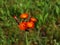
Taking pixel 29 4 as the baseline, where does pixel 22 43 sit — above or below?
below

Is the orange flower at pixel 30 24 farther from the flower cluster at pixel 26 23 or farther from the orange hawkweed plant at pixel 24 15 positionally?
the orange hawkweed plant at pixel 24 15

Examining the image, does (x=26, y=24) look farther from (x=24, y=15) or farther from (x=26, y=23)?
(x=24, y=15)

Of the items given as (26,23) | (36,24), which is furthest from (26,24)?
(36,24)

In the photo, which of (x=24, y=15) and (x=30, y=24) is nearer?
(x=30, y=24)

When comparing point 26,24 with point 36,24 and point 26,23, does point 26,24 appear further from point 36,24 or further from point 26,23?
point 36,24

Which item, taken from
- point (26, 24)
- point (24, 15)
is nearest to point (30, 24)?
point (26, 24)

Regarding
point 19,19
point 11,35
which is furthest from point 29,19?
point 11,35

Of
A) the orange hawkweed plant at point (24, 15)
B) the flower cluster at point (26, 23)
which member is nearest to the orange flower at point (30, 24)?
the flower cluster at point (26, 23)

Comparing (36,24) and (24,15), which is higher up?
(24,15)

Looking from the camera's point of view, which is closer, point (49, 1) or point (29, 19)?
point (29, 19)

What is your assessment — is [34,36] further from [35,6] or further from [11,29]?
[35,6]
